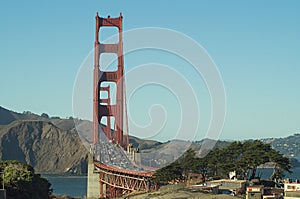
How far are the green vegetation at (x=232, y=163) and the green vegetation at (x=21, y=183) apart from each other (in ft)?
33.9

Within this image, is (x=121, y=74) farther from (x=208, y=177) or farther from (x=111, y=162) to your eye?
(x=208, y=177)

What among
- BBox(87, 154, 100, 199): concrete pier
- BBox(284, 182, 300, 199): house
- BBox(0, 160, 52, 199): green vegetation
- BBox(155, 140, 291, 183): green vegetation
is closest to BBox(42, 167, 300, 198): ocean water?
BBox(87, 154, 100, 199): concrete pier

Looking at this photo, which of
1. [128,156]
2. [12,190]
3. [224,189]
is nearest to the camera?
[224,189]

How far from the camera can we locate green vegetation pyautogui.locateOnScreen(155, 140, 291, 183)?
4912 centimetres

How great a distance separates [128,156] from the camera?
75.6 meters

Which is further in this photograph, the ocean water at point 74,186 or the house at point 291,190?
the ocean water at point 74,186

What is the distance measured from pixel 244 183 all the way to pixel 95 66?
4321 centimetres

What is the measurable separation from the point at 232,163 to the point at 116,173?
67.2ft

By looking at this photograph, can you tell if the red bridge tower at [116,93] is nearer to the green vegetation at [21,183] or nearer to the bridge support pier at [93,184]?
the bridge support pier at [93,184]

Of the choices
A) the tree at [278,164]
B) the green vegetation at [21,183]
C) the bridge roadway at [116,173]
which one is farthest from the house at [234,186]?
the green vegetation at [21,183]

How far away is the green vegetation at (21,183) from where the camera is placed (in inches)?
1854

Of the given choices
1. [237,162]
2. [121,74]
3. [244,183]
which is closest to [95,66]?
[121,74]

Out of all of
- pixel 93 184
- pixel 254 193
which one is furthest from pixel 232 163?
pixel 93 184

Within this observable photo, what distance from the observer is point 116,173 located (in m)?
67.4
